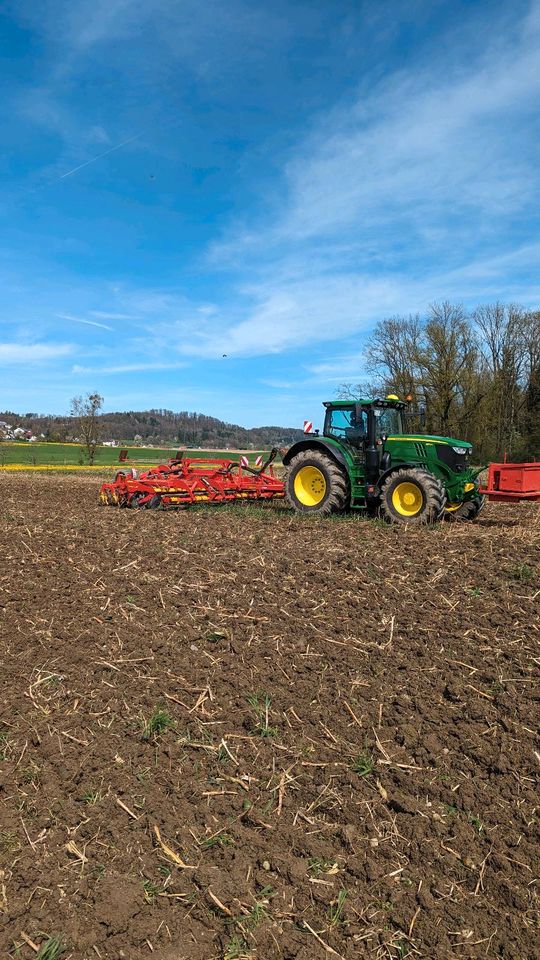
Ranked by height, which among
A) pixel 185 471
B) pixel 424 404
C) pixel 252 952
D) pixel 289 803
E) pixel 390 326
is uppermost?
pixel 390 326

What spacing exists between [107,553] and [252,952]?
4.95 metres

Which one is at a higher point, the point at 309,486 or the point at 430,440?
the point at 430,440

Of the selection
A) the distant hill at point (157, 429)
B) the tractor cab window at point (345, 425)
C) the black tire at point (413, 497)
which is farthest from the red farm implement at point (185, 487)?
the distant hill at point (157, 429)

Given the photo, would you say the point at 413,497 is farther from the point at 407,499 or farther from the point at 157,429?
the point at 157,429

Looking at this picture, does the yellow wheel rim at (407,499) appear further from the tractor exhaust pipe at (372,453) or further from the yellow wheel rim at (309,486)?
the yellow wheel rim at (309,486)

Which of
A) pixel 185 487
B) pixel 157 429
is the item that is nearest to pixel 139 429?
pixel 157 429

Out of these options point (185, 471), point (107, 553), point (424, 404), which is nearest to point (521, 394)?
point (424, 404)

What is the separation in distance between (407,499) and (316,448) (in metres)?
2.35

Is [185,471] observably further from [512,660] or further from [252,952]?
[252,952]

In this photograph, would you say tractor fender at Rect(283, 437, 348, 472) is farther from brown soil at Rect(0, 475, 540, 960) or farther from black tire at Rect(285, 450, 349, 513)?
brown soil at Rect(0, 475, 540, 960)

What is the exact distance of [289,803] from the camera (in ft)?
11.5

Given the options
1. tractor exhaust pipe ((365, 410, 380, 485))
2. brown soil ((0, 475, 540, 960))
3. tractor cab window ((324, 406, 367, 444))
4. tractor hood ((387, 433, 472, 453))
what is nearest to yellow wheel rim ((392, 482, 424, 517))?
tractor exhaust pipe ((365, 410, 380, 485))

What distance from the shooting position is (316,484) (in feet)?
38.0

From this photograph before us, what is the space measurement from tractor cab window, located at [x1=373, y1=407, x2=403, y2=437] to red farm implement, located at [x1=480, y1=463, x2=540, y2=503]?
1910 mm
